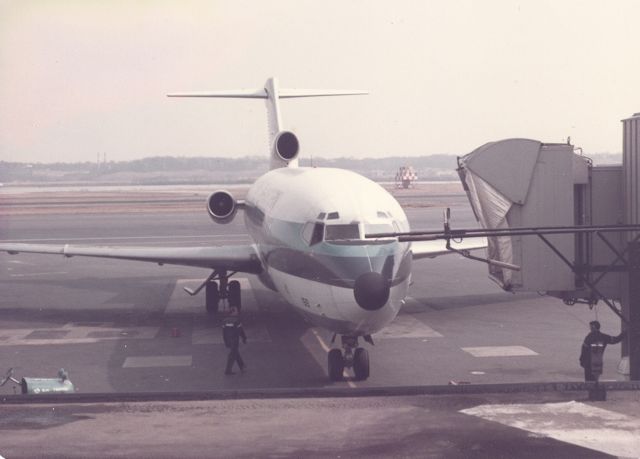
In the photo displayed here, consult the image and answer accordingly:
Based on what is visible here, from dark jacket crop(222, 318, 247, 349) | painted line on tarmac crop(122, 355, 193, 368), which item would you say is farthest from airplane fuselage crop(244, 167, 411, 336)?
painted line on tarmac crop(122, 355, 193, 368)

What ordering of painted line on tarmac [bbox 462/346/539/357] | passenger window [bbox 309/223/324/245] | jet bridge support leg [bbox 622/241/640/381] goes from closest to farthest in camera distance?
jet bridge support leg [bbox 622/241/640/381] < passenger window [bbox 309/223/324/245] < painted line on tarmac [bbox 462/346/539/357]

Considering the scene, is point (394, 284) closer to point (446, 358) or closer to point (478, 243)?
point (446, 358)

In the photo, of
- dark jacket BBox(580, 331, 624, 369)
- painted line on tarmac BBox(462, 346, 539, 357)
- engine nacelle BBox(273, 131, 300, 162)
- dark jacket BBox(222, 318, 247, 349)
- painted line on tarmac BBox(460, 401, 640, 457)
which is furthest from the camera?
engine nacelle BBox(273, 131, 300, 162)

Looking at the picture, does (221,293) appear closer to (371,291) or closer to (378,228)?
(378,228)

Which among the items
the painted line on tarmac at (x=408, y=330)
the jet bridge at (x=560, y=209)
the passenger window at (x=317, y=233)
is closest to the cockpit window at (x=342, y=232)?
the passenger window at (x=317, y=233)

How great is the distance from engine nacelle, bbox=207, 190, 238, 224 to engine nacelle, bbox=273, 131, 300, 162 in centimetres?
274

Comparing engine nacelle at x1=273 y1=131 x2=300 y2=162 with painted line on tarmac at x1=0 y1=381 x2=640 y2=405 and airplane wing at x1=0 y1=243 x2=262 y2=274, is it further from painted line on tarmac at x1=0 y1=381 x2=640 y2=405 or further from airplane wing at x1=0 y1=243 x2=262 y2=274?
painted line on tarmac at x1=0 y1=381 x2=640 y2=405

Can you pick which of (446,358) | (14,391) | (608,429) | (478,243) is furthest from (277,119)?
(608,429)

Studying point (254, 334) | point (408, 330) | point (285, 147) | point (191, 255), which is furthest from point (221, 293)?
point (408, 330)

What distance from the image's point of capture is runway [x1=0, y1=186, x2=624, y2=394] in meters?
22.0

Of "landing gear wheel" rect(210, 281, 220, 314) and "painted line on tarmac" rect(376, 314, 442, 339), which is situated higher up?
"landing gear wheel" rect(210, 281, 220, 314)

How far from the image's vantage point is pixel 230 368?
22.1 metres

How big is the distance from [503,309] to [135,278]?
17992 mm

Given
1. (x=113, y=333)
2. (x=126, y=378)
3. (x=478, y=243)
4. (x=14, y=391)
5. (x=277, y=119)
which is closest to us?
(x=14, y=391)
